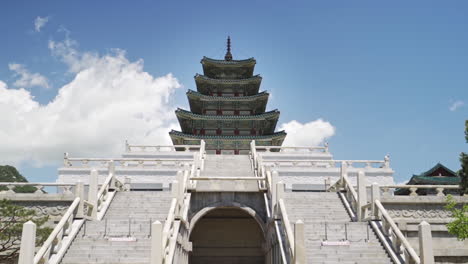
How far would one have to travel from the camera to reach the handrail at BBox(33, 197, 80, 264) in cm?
1120

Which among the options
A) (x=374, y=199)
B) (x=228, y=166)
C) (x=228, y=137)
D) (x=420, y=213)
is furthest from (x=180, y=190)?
(x=228, y=137)

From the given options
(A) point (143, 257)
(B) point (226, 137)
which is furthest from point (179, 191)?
(B) point (226, 137)

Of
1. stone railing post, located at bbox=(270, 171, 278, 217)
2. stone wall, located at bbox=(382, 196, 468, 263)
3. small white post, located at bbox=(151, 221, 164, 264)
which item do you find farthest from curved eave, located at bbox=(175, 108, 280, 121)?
small white post, located at bbox=(151, 221, 164, 264)

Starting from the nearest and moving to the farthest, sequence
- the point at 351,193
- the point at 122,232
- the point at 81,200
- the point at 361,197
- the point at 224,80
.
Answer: the point at 122,232, the point at 81,200, the point at 361,197, the point at 351,193, the point at 224,80

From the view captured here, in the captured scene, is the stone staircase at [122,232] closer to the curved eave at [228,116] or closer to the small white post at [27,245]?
the small white post at [27,245]

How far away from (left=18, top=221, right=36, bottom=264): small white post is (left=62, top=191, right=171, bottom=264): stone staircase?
5.21 ft

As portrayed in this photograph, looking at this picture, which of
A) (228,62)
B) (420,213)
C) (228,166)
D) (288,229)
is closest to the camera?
(288,229)

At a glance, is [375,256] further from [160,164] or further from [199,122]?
[199,122]

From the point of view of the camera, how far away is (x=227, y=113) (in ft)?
130

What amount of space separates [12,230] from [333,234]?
1034 cm

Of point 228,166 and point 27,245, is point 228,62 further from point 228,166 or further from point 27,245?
point 27,245

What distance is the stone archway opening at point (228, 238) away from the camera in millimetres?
21328

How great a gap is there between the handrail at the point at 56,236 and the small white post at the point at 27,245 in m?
0.27

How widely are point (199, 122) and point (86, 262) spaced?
26849mm
